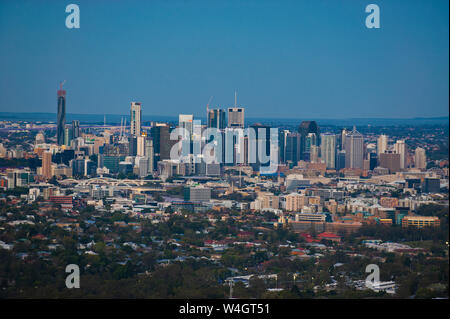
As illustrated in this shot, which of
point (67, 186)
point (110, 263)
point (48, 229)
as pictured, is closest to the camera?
point (110, 263)

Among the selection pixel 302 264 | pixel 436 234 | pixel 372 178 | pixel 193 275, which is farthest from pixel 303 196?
pixel 193 275

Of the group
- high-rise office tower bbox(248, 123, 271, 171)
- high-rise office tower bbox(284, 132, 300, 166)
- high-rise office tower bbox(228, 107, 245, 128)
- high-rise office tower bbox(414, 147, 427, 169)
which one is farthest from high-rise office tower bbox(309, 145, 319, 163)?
high-rise office tower bbox(414, 147, 427, 169)

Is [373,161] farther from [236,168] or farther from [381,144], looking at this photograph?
[236,168]

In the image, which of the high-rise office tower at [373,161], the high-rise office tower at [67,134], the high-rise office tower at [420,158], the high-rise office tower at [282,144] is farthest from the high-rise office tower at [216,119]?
the high-rise office tower at [420,158]

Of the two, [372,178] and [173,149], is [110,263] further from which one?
[173,149]

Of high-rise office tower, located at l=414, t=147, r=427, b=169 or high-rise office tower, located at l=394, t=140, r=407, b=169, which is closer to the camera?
high-rise office tower, located at l=414, t=147, r=427, b=169

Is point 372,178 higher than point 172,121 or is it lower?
lower

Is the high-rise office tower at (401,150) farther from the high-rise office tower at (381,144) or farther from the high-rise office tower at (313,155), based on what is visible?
the high-rise office tower at (313,155)

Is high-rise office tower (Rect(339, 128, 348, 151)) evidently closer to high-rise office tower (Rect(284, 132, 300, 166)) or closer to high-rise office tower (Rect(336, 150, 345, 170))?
high-rise office tower (Rect(336, 150, 345, 170))
